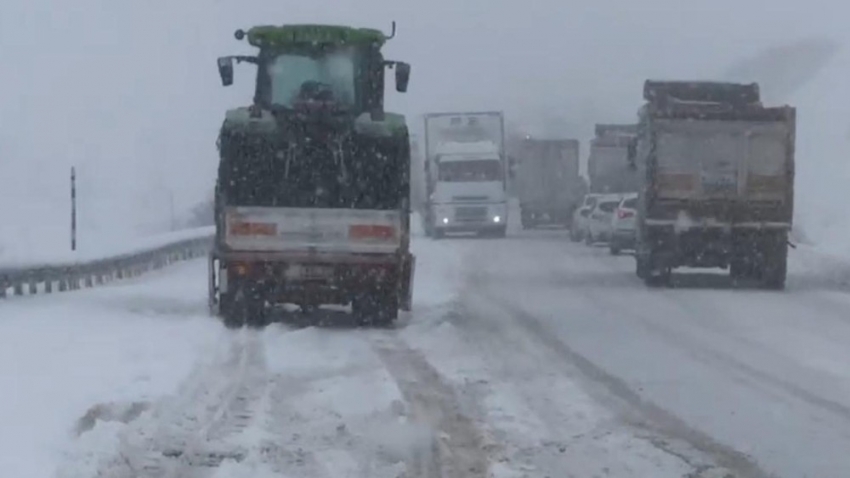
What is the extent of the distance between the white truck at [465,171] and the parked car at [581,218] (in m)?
2.37

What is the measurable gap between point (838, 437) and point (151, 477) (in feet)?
15.9

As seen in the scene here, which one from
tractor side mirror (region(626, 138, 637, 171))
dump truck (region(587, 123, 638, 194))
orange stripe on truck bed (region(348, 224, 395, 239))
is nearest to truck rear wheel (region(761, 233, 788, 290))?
tractor side mirror (region(626, 138, 637, 171))

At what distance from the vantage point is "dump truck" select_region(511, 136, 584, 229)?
6166 centimetres

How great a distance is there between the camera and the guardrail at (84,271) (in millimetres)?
26484

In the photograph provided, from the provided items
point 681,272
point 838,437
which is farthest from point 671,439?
point 681,272

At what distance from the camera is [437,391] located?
13.9 m

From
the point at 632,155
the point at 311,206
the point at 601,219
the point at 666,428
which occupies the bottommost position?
the point at 601,219

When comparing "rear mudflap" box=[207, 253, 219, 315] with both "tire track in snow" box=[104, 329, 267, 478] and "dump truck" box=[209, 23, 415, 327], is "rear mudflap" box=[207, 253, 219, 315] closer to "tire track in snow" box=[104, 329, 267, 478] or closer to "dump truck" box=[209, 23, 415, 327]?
"dump truck" box=[209, 23, 415, 327]

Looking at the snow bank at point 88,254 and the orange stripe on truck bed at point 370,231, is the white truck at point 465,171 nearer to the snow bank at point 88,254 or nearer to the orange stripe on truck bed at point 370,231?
the snow bank at point 88,254

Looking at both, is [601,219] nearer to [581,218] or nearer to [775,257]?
[581,218]

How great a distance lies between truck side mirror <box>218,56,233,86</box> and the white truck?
30293 mm

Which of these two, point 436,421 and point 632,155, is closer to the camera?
point 436,421

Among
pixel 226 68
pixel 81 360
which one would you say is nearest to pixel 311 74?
pixel 226 68

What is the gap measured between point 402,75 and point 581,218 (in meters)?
29.4
